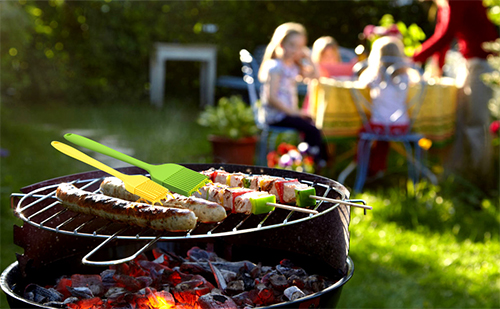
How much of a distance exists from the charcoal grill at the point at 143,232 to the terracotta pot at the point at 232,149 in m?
2.98

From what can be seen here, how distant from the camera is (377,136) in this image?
4.32 meters

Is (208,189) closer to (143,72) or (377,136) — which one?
(377,136)

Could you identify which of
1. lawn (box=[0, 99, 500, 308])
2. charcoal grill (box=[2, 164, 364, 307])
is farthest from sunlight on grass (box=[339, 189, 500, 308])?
charcoal grill (box=[2, 164, 364, 307])

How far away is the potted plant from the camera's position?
495 cm

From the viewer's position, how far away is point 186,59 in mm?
8602

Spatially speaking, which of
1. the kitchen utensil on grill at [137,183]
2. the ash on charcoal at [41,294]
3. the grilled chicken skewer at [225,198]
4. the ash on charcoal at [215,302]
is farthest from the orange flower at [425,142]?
the ash on charcoal at [41,294]

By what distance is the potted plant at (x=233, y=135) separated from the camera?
495cm

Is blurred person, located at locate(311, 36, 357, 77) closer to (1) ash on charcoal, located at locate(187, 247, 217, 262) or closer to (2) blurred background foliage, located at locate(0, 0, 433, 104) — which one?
(2) blurred background foliage, located at locate(0, 0, 433, 104)

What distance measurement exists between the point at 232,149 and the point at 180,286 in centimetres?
Result: 342

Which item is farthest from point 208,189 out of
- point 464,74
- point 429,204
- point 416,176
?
point 464,74

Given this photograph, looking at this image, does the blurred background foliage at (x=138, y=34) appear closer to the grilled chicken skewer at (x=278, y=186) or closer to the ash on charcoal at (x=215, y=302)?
the grilled chicken skewer at (x=278, y=186)

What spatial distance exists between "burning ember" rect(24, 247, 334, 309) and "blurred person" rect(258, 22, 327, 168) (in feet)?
8.92

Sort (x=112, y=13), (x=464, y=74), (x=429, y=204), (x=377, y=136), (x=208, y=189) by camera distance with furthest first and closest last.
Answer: (x=112, y=13)
(x=464, y=74)
(x=377, y=136)
(x=429, y=204)
(x=208, y=189)

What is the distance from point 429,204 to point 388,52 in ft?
4.40
